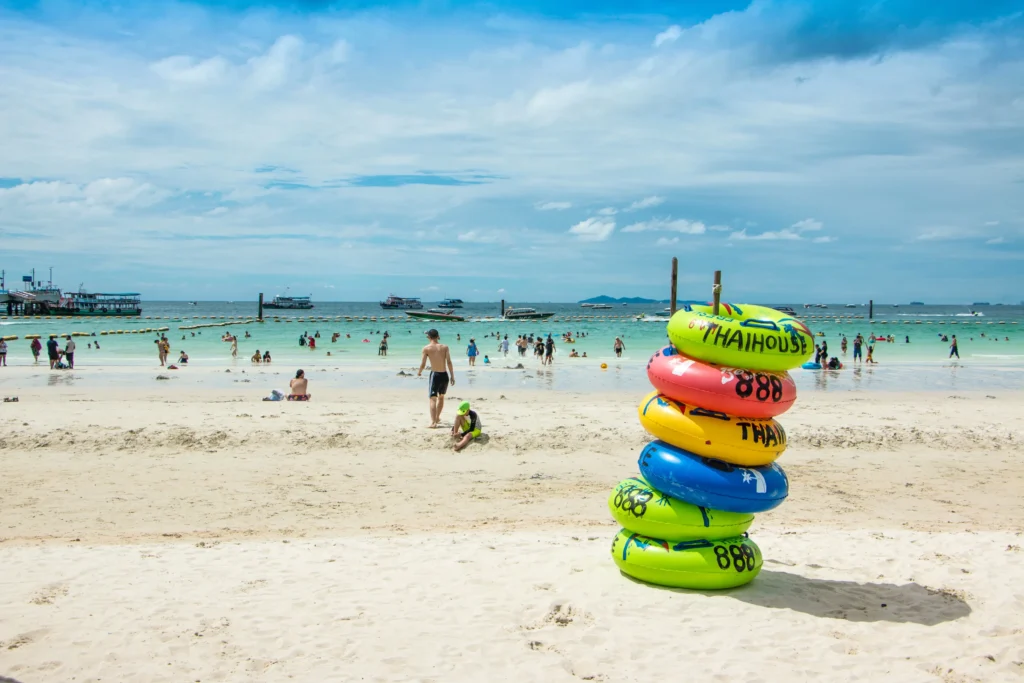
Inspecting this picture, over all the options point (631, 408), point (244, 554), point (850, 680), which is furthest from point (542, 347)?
point (850, 680)

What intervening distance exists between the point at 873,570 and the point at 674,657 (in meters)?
2.74

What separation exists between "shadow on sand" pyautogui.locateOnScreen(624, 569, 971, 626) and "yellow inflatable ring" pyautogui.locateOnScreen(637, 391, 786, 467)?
1058 millimetres

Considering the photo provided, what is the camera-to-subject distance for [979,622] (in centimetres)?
545

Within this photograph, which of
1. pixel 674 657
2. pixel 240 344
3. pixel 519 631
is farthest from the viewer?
pixel 240 344

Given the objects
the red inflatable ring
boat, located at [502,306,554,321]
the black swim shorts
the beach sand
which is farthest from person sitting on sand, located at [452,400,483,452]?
boat, located at [502,306,554,321]

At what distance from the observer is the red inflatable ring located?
5668 mm

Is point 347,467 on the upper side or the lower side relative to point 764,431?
lower

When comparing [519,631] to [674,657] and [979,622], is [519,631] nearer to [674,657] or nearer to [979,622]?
[674,657]

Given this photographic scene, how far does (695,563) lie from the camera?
5.89m

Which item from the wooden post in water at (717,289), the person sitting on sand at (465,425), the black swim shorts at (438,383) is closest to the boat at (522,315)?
the black swim shorts at (438,383)

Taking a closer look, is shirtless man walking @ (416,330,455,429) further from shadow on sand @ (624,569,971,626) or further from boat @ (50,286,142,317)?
boat @ (50,286,142,317)

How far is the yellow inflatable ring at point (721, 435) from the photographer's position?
5.71 m

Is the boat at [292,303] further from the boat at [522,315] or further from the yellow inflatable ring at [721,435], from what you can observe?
the yellow inflatable ring at [721,435]

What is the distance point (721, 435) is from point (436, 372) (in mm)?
7971
